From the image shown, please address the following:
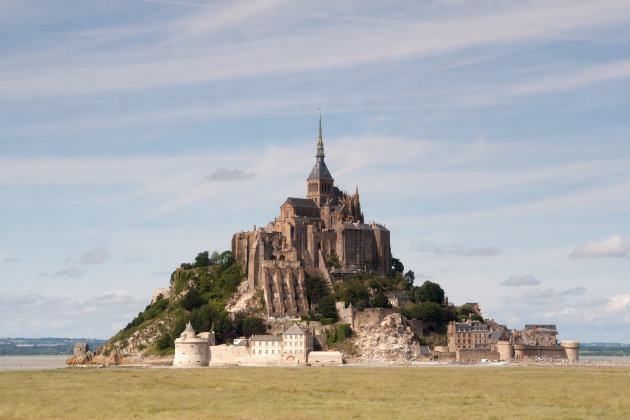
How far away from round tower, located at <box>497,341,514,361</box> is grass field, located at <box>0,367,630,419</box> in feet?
89.7

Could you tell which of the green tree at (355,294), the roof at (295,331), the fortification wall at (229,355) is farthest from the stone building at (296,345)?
the green tree at (355,294)

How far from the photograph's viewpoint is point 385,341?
124 metres

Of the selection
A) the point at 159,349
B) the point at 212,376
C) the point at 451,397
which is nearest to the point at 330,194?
the point at 159,349

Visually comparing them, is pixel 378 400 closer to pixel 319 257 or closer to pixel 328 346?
pixel 328 346

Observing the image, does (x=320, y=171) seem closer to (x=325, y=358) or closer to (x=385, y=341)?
(x=385, y=341)

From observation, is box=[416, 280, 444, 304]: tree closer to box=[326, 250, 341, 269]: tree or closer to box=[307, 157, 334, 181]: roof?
box=[326, 250, 341, 269]: tree

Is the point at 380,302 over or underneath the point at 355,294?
underneath

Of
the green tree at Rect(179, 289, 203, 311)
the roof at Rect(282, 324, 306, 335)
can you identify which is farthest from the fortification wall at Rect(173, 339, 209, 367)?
the green tree at Rect(179, 289, 203, 311)

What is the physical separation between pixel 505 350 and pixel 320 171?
46.6 metres

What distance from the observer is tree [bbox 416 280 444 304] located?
458ft

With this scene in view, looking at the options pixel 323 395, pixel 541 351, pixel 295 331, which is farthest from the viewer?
pixel 541 351

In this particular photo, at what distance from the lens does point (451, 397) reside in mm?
70125

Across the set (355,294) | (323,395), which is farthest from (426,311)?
(323,395)

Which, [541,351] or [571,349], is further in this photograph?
[571,349]
